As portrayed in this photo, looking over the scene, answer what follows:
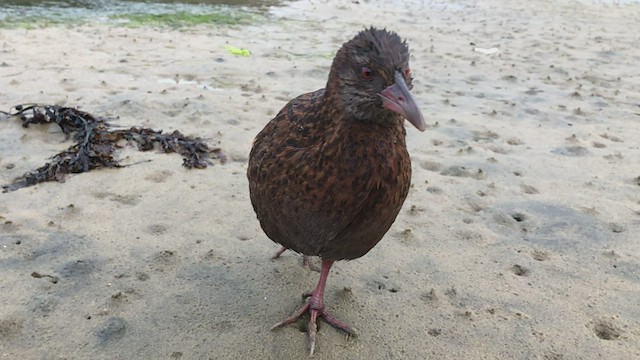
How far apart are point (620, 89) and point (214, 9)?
8887 mm

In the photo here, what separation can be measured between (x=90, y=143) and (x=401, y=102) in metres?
3.54

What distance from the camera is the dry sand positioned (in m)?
3.04

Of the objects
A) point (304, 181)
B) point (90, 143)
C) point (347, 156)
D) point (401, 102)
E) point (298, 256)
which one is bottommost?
point (298, 256)

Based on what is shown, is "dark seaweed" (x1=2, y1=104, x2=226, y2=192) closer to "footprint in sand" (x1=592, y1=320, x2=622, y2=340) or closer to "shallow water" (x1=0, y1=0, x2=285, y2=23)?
"footprint in sand" (x1=592, y1=320, x2=622, y2=340)

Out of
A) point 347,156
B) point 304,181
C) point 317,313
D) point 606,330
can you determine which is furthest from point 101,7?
point 606,330

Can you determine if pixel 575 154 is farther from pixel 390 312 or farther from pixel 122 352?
pixel 122 352

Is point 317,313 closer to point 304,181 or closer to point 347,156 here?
point 304,181

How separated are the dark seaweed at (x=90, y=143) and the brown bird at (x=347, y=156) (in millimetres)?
2199

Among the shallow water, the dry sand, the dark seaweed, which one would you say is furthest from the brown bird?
the shallow water

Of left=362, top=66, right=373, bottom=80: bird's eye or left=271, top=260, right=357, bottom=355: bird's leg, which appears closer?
left=362, top=66, right=373, bottom=80: bird's eye

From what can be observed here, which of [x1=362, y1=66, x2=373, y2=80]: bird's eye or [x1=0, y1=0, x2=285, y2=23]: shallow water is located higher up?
[x1=362, y1=66, x2=373, y2=80]: bird's eye

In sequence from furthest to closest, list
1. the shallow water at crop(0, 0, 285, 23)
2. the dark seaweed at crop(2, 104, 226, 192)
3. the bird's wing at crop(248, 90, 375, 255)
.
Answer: the shallow water at crop(0, 0, 285, 23), the dark seaweed at crop(2, 104, 226, 192), the bird's wing at crop(248, 90, 375, 255)

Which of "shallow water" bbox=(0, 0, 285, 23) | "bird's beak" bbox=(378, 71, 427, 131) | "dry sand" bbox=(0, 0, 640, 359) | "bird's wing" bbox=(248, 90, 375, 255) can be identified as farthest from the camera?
"shallow water" bbox=(0, 0, 285, 23)

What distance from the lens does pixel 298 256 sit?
3848 millimetres
